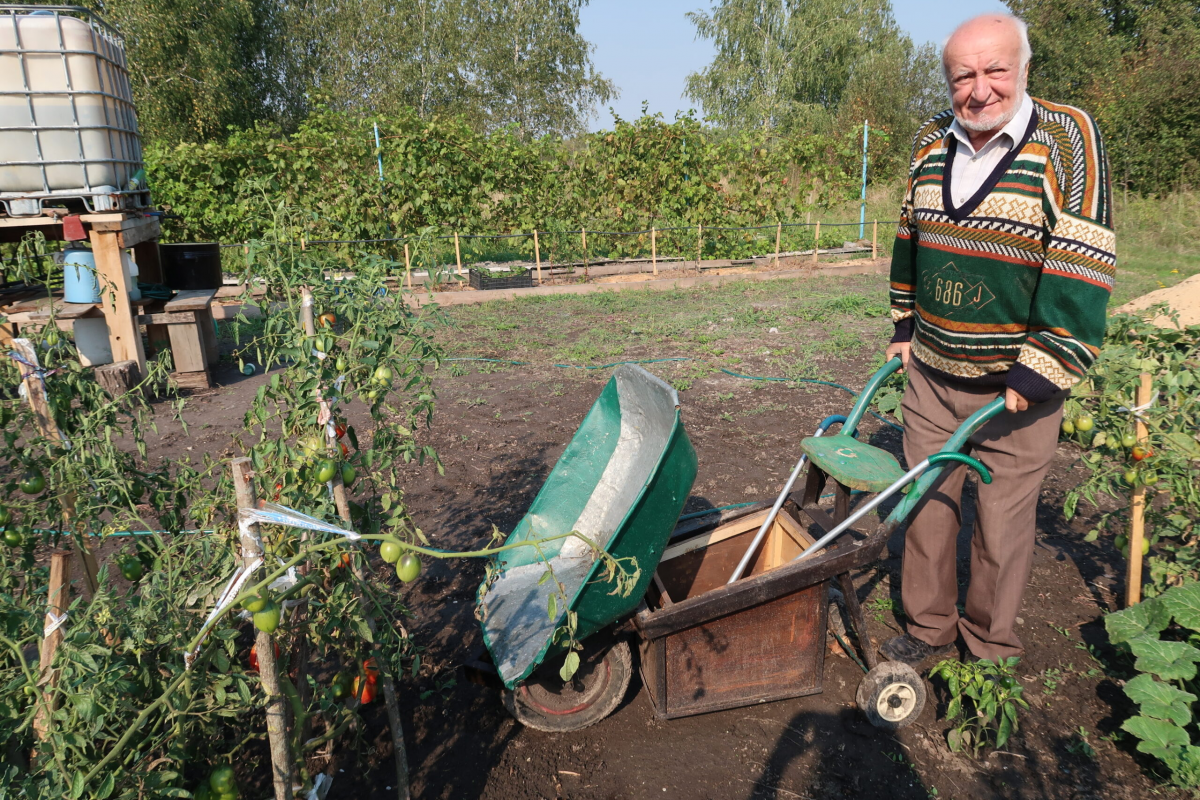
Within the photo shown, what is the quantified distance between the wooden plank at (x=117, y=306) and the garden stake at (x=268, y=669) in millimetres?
5653

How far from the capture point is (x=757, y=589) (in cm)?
244

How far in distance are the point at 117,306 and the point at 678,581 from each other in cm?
572

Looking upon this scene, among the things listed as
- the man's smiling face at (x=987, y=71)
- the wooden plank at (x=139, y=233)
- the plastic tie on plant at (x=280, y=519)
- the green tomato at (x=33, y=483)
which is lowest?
the green tomato at (x=33, y=483)

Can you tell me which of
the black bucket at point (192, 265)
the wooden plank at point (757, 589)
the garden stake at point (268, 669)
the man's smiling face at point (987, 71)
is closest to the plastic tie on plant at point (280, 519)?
the garden stake at point (268, 669)

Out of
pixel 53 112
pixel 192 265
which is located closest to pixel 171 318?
pixel 192 265

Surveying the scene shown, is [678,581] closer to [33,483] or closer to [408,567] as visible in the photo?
[408,567]

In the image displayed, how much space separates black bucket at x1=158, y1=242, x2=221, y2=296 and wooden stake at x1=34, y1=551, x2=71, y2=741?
23.3ft

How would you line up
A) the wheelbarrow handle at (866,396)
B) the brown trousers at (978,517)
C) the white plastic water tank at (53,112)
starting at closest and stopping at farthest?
the brown trousers at (978,517) → the wheelbarrow handle at (866,396) → the white plastic water tank at (53,112)

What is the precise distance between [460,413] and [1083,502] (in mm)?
4219

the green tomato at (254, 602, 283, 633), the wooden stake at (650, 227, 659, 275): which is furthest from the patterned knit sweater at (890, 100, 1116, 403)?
the wooden stake at (650, 227, 659, 275)

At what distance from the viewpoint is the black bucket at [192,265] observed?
8.01 metres

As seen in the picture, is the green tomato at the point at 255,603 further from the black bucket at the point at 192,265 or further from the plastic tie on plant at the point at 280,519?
the black bucket at the point at 192,265

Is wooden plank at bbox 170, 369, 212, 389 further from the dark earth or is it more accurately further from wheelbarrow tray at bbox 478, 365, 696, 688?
wheelbarrow tray at bbox 478, 365, 696, 688

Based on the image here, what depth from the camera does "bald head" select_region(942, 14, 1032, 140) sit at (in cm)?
231
